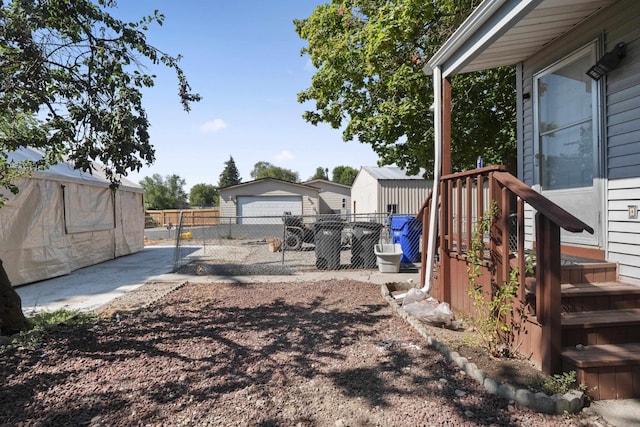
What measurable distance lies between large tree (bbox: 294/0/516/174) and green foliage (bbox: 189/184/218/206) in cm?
5321

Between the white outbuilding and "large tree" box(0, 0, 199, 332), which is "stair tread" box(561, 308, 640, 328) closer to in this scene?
"large tree" box(0, 0, 199, 332)

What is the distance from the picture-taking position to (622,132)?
3.07 meters

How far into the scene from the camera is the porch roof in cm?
306

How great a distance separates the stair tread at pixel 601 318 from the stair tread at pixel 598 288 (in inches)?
6.2

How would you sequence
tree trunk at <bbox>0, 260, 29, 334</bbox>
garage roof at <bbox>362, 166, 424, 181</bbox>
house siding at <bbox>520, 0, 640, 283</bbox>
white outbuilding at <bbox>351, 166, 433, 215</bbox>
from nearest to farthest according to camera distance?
1. house siding at <bbox>520, 0, 640, 283</bbox>
2. tree trunk at <bbox>0, 260, 29, 334</bbox>
3. white outbuilding at <bbox>351, 166, 433, 215</bbox>
4. garage roof at <bbox>362, 166, 424, 181</bbox>

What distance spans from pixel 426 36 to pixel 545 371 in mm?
7161

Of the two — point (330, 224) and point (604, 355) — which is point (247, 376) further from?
point (330, 224)

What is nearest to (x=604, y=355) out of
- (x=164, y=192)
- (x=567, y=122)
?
(x=567, y=122)

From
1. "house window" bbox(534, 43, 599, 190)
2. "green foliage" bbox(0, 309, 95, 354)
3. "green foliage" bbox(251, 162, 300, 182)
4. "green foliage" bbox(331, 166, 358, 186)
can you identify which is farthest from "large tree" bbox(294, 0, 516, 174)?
"green foliage" bbox(251, 162, 300, 182)

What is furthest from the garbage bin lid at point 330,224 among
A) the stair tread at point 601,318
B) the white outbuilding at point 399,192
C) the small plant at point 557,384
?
the white outbuilding at point 399,192

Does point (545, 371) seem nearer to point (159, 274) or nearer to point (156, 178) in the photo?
point (159, 274)

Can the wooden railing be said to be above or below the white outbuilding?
below

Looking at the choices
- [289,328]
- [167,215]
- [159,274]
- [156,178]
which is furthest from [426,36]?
[156,178]

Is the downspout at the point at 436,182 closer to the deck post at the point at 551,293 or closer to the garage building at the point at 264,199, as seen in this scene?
the deck post at the point at 551,293
